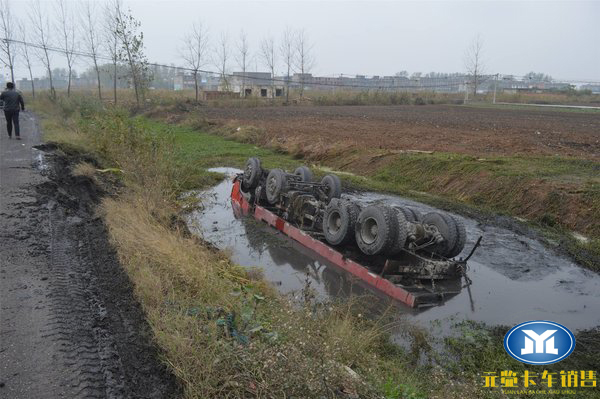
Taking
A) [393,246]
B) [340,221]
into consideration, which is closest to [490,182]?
[340,221]

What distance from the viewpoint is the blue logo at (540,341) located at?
2967 mm

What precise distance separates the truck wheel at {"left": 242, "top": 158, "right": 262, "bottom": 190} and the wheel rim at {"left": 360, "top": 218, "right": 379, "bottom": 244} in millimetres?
4279

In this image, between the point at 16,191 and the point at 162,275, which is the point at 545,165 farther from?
the point at 16,191

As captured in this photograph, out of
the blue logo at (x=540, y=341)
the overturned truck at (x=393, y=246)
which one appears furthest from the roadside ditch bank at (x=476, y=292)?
the blue logo at (x=540, y=341)

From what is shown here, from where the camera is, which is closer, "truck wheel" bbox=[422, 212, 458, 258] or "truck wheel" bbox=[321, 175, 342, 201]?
"truck wheel" bbox=[422, 212, 458, 258]

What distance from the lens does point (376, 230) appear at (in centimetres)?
679

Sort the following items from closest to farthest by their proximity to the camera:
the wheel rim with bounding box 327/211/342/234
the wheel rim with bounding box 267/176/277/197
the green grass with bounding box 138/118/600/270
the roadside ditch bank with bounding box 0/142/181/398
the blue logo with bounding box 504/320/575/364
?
the blue logo with bounding box 504/320/575/364
the roadside ditch bank with bounding box 0/142/181/398
the wheel rim with bounding box 327/211/342/234
the green grass with bounding box 138/118/600/270
the wheel rim with bounding box 267/176/277/197

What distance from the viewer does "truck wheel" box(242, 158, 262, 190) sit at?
10750 mm

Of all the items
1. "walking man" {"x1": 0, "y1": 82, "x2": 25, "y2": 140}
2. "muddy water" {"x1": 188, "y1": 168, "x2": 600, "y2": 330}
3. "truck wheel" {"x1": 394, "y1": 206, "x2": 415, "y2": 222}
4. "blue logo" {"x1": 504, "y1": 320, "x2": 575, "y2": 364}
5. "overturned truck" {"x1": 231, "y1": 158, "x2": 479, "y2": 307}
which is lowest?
"muddy water" {"x1": 188, "y1": 168, "x2": 600, "y2": 330}

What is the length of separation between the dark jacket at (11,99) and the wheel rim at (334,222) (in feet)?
38.0

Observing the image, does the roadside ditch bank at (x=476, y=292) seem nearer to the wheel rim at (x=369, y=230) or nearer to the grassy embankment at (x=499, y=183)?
the wheel rim at (x=369, y=230)

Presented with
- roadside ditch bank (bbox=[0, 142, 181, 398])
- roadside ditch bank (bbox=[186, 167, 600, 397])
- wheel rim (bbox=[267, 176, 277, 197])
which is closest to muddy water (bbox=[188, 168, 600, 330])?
roadside ditch bank (bbox=[186, 167, 600, 397])

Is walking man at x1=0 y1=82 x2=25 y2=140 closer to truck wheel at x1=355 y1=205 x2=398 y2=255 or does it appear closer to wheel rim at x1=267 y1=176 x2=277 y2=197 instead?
wheel rim at x1=267 y1=176 x2=277 y2=197

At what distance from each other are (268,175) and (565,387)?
7134mm
